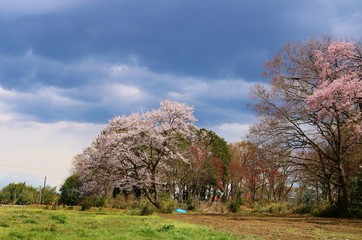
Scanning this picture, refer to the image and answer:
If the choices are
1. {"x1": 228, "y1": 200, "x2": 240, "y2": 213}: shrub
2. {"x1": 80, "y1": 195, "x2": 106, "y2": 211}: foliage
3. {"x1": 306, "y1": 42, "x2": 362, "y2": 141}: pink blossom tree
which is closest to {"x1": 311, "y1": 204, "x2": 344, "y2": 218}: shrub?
{"x1": 306, "y1": 42, "x2": 362, "y2": 141}: pink blossom tree

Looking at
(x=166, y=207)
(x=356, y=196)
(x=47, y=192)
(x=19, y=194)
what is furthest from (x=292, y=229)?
(x=19, y=194)

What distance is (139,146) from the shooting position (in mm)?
26062

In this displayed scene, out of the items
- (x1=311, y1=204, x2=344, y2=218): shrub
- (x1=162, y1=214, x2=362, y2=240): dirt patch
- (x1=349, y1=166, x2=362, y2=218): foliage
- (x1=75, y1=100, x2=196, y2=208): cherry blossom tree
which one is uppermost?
(x1=75, y1=100, x2=196, y2=208): cherry blossom tree

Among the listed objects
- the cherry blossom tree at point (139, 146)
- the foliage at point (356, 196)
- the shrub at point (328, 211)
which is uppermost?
the cherry blossom tree at point (139, 146)


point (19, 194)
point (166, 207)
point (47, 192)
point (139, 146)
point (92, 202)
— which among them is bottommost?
point (166, 207)

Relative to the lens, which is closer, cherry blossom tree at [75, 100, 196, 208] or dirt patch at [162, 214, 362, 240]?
dirt patch at [162, 214, 362, 240]

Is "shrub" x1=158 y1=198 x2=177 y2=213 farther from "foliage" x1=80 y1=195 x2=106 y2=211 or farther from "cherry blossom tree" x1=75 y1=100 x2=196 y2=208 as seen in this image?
"foliage" x1=80 y1=195 x2=106 y2=211

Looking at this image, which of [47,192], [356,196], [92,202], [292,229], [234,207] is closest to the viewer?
[292,229]

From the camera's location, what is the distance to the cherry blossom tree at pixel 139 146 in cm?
2572

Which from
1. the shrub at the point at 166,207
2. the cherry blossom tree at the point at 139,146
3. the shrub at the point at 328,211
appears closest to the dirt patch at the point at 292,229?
the shrub at the point at 328,211

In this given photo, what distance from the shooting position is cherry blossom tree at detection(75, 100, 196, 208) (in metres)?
25.7

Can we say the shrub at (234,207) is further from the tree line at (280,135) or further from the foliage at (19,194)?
the foliage at (19,194)

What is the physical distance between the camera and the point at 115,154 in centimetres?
2559

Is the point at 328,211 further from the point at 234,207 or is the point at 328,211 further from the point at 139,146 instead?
the point at 139,146
